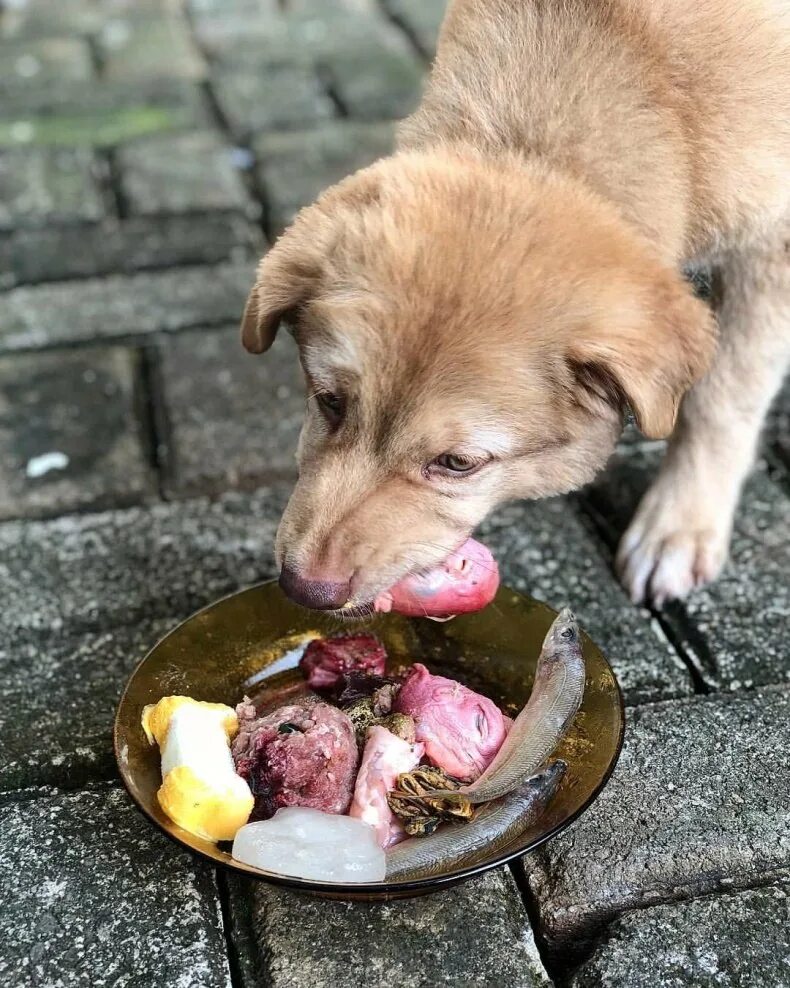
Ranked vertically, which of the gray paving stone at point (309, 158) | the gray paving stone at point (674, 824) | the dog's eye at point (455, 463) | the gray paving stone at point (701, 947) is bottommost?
the gray paving stone at point (309, 158)

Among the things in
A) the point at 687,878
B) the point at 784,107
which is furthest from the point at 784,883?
the point at 784,107

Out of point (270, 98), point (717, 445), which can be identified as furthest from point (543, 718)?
point (270, 98)

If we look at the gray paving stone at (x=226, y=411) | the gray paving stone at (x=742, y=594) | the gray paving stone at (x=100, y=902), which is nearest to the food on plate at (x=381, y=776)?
the gray paving stone at (x=100, y=902)

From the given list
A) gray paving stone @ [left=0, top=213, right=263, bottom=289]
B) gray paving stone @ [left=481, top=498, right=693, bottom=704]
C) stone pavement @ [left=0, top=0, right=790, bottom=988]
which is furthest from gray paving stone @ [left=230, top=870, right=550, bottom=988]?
gray paving stone @ [left=0, top=213, right=263, bottom=289]

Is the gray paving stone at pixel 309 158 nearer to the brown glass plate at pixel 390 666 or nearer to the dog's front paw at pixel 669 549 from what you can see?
the dog's front paw at pixel 669 549

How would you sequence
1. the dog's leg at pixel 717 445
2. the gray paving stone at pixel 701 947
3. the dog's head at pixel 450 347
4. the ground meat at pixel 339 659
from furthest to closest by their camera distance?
the dog's leg at pixel 717 445
the ground meat at pixel 339 659
the dog's head at pixel 450 347
the gray paving stone at pixel 701 947

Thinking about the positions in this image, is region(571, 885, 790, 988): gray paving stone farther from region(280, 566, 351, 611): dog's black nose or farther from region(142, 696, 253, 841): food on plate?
region(280, 566, 351, 611): dog's black nose

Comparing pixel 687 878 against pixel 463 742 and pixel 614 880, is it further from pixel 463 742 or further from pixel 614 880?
pixel 463 742
